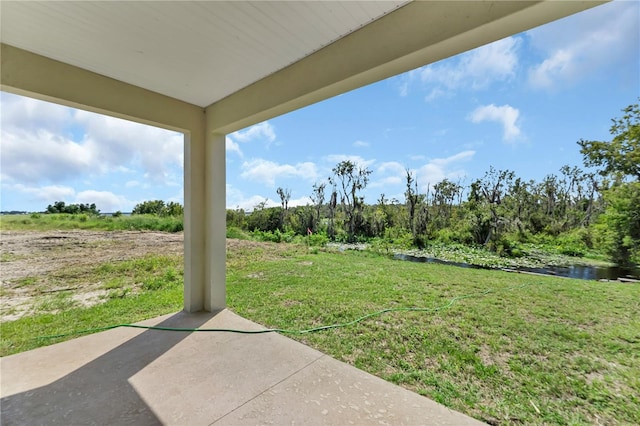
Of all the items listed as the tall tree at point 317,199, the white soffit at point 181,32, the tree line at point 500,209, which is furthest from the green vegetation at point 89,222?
the tall tree at point 317,199

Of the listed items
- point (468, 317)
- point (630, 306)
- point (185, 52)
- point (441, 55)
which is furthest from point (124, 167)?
point (630, 306)

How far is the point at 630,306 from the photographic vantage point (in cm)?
246

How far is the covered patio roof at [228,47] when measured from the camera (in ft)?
4.08

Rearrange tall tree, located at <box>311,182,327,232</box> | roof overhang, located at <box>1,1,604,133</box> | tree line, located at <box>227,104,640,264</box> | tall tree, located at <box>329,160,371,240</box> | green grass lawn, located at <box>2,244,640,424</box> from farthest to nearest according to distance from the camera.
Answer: tall tree, located at <box>311,182,327,232</box>
tall tree, located at <box>329,160,371,240</box>
tree line, located at <box>227,104,640,264</box>
green grass lawn, located at <box>2,244,640,424</box>
roof overhang, located at <box>1,1,604,133</box>

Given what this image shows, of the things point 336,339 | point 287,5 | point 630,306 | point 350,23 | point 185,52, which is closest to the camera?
point 287,5

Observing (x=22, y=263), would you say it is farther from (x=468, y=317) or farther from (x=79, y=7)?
(x=468, y=317)

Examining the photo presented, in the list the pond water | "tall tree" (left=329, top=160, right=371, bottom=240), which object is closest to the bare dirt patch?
"tall tree" (left=329, top=160, right=371, bottom=240)

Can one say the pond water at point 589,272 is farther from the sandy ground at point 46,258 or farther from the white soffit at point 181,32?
the sandy ground at point 46,258

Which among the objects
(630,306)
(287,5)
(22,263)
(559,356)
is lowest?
(559,356)

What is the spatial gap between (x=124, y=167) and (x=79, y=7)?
259cm

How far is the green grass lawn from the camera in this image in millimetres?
1521

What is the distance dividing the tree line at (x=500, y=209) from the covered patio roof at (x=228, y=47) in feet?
9.72

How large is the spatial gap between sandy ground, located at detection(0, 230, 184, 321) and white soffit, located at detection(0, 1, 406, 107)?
2356 millimetres

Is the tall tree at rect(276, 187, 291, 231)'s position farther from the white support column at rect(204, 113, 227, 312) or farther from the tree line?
the white support column at rect(204, 113, 227, 312)
